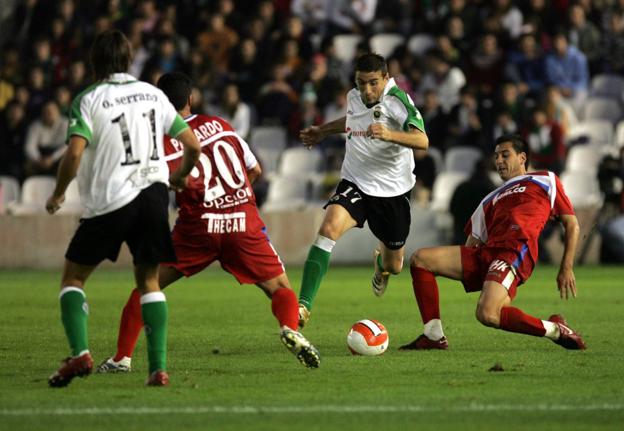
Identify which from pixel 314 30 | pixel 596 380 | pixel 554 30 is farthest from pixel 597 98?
pixel 596 380

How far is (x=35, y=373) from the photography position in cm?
838

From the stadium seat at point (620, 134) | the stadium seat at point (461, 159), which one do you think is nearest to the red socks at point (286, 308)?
the stadium seat at point (461, 159)

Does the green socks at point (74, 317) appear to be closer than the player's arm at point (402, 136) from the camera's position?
Yes

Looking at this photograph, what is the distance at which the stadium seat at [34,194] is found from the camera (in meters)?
20.4

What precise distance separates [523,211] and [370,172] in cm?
165

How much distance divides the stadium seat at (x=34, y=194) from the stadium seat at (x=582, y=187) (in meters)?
7.59

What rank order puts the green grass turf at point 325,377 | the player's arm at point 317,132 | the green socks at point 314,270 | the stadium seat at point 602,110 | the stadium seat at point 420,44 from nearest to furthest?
the green grass turf at point 325,377 → the green socks at point 314,270 → the player's arm at point 317,132 → the stadium seat at point 602,110 → the stadium seat at point 420,44

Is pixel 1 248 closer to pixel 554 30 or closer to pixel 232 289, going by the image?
pixel 232 289

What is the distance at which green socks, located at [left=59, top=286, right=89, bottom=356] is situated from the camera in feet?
24.5

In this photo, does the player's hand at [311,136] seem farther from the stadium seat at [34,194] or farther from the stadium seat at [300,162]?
the stadium seat at [34,194]

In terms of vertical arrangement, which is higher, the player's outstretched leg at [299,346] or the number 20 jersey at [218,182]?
the number 20 jersey at [218,182]

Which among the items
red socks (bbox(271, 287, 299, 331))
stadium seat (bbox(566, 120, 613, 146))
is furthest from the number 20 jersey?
stadium seat (bbox(566, 120, 613, 146))

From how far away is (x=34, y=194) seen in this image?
20469 mm

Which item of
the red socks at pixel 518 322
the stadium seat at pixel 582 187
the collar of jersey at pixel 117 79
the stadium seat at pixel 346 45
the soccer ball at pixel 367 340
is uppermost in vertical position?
the collar of jersey at pixel 117 79
